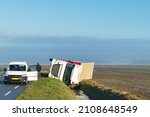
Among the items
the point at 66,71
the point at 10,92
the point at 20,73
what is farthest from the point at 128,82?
the point at 10,92

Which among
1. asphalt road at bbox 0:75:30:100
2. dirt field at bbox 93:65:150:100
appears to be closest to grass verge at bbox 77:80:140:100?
dirt field at bbox 93:65:150:100

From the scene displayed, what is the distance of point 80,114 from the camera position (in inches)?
673

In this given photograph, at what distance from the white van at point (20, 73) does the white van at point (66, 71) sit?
1831mm

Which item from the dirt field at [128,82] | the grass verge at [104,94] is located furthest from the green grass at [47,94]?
the dirt field at [128,82]

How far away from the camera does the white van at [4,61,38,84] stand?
46531mm

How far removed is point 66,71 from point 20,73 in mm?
4023

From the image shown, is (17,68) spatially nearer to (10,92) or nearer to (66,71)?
(66,71)

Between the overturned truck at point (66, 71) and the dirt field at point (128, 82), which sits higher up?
the overturned truck at point (66, 71)

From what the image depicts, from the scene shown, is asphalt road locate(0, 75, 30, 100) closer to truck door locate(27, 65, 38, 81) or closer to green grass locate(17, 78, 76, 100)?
green grass locate(17, 78, 76, 100)

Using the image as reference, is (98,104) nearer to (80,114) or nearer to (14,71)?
(80,114)

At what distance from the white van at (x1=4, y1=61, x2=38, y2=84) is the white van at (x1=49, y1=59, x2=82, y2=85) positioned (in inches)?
72.1

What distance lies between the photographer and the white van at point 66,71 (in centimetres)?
4677

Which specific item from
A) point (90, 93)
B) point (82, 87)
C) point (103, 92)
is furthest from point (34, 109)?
point (82, 87)

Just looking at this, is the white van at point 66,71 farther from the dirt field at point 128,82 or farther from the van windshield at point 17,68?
the dirt field at point 128,82
